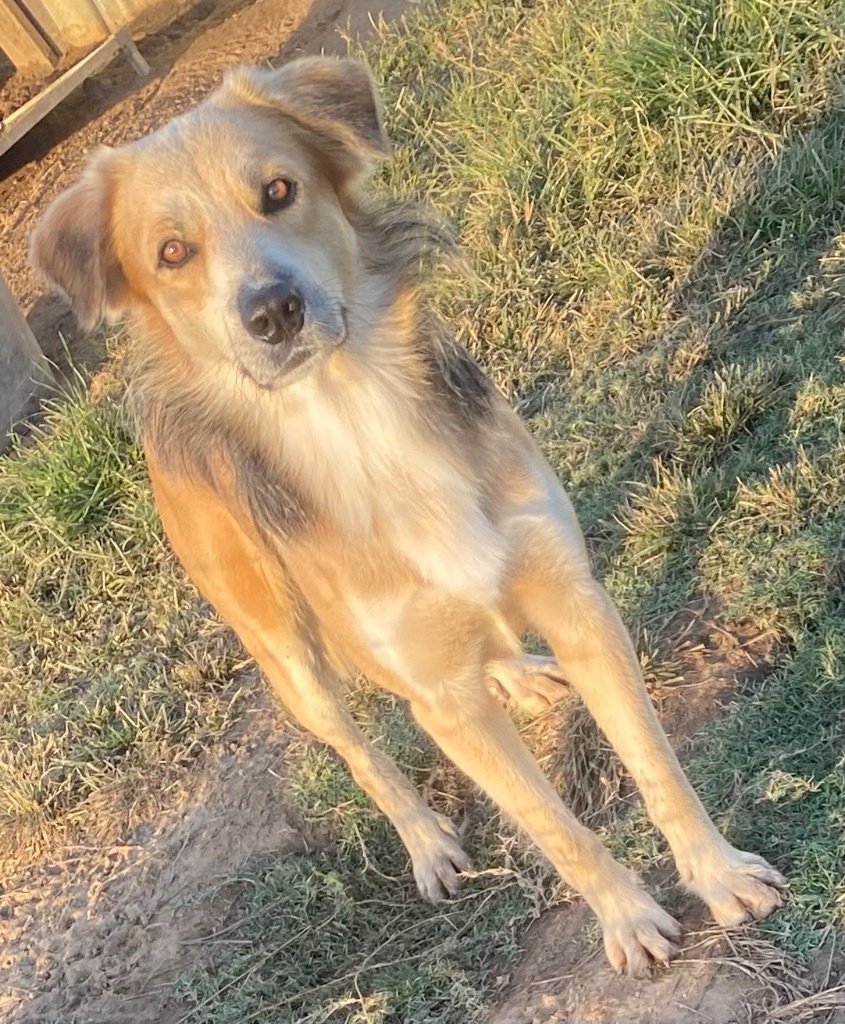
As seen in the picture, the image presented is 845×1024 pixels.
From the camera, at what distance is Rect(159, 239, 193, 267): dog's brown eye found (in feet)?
7.95

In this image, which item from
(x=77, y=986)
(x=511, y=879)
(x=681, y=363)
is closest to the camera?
(x=511, y=879)

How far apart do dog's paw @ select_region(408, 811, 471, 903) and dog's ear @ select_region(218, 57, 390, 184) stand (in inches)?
70.3

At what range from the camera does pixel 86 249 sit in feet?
8.43

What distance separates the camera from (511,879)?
10.3ft

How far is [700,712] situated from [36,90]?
8125 mm

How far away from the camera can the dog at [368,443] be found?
2.45 m

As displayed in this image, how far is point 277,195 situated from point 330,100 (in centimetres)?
35

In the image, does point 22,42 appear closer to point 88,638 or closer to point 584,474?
point 88,638

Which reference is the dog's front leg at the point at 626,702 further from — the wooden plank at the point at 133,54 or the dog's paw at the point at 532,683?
the wooden plank at the point at 133,54

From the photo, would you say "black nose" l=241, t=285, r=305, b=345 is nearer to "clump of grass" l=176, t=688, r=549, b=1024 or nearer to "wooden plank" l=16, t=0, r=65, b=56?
"clump of grass" l=176, t=688, r=549, b=1024

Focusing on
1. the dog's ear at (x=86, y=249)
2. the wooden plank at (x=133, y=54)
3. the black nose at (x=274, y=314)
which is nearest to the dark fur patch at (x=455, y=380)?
the black nose at (x=274, y=314)

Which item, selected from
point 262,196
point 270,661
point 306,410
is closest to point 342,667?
point 270,661

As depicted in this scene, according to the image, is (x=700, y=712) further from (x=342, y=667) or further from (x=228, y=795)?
(x=228, y=795)

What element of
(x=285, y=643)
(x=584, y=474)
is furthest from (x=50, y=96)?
(x=285, y=643)
